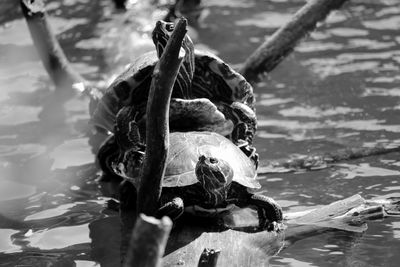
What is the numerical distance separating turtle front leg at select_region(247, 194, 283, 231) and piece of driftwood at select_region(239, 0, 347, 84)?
281 cm

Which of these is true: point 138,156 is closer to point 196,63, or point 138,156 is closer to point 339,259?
point 196,63

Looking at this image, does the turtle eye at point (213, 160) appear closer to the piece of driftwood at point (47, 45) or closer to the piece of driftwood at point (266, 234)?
the piece of driftwood at point (266, 234)

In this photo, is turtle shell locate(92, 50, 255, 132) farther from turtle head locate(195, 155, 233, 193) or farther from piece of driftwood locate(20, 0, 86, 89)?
piece of driftwood locate(20, 0, 86, 89)

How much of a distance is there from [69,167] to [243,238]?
9.08 feet

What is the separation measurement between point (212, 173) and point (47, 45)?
148 inches

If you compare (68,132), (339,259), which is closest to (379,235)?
(339,259)

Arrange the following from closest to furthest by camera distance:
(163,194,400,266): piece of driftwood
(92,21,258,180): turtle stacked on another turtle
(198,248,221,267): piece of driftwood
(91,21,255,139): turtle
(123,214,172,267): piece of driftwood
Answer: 1. (123,214,172,267): piece of driftwood
2. (198,248,221,267): piece of driftwood
3. (163,194,400,266): piece of driftwood
4. (92,21,258,180): turtle stacked on another turtle
5. (91,21,255,139): turtle

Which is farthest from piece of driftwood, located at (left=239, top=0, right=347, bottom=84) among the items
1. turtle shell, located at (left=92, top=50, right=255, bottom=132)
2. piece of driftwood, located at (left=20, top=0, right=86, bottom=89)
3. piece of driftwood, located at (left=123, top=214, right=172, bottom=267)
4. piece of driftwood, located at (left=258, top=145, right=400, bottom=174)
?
piece of driftwood, located at (left=123, top=214, right=172, bottom=267)

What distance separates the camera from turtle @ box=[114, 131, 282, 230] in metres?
4.27

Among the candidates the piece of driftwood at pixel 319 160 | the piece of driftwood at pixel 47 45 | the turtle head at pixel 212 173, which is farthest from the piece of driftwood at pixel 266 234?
the piece of driftwood at pixel 47 45

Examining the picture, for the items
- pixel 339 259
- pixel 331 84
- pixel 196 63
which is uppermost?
pixel 196 63

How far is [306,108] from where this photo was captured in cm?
777

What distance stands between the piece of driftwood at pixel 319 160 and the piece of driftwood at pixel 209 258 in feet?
7.32

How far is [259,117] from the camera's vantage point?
7.61m
